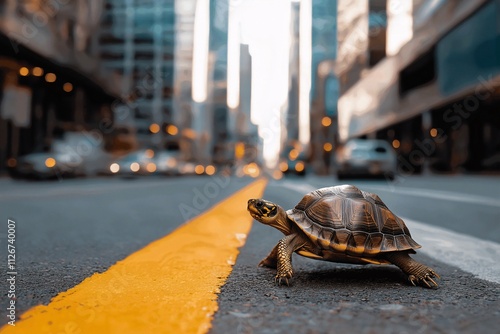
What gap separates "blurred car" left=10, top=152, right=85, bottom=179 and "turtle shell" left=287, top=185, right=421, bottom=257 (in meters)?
18.2

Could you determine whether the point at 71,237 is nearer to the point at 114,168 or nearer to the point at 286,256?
the point at 286,256

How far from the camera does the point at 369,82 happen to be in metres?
47.0

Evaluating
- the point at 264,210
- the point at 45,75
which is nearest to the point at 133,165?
the point at 45,75

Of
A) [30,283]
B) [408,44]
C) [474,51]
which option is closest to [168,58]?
[408,44]

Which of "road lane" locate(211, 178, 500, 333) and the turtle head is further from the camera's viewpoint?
the turtle head

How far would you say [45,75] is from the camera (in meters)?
29.1

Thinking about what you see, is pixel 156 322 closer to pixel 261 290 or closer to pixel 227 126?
pixel 261 290

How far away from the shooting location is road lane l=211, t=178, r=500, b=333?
5.36 ft

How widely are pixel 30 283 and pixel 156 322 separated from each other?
0.95 m

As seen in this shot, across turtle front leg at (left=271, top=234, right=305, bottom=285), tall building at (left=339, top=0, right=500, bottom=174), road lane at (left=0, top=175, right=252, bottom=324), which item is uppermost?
tall building at (left=339, top=0, right=500, bottom=174)

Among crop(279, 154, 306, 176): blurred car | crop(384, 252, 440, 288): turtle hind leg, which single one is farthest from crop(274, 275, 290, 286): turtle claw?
crop(279, 154, 306, 176): blurred car
